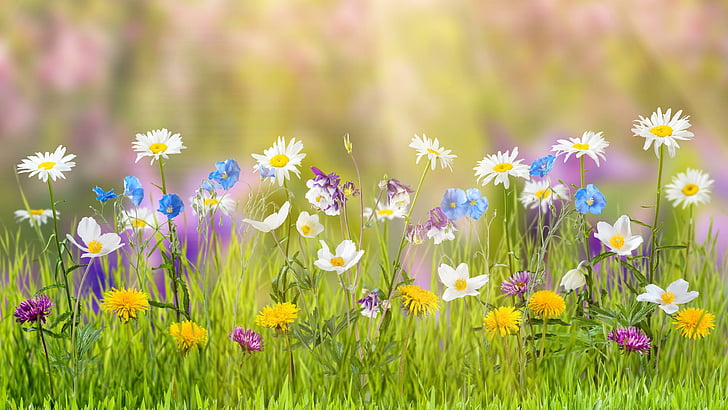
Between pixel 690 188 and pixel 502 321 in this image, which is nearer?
pixel 502 321

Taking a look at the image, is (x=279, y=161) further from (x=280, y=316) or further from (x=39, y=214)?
(x=39, y=214)

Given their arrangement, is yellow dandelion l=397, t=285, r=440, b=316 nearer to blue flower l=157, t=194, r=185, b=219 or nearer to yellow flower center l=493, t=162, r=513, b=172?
yellow flower center l=493, t=162, r=513, b=172

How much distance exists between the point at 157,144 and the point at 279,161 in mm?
300

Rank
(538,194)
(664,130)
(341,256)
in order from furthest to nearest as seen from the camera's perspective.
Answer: (538,194)
(664,130)
(341,256)

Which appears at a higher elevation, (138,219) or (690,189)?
(690,189)

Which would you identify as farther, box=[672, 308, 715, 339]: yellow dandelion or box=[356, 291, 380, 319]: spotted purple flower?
box=[672, 308, 715, 339]: yellow dandelion

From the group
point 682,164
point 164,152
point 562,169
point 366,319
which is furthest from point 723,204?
point 164,152

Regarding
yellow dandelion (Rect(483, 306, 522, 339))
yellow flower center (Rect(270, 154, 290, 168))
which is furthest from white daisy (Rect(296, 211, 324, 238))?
yellow dandelion (Rect(483, 306, 522, 339))

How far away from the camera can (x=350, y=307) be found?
1778 mm

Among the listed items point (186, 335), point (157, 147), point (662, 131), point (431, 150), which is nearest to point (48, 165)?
point (157, 147)

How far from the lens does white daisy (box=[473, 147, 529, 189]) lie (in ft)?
5.61

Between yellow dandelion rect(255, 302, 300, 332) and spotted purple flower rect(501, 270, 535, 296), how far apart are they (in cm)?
49

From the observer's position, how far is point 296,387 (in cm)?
174

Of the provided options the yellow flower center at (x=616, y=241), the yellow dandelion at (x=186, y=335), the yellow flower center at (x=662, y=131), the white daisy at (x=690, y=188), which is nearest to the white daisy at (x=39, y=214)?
the yellow dandelion at (x=186, y=335)
